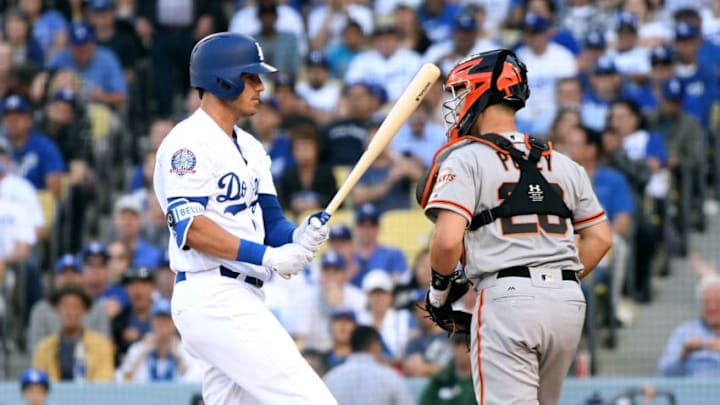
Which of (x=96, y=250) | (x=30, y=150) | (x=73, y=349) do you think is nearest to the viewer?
(x=73, y=349)

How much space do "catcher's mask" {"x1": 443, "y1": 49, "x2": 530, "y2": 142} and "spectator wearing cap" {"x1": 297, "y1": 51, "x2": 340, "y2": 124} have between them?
20.0 feet

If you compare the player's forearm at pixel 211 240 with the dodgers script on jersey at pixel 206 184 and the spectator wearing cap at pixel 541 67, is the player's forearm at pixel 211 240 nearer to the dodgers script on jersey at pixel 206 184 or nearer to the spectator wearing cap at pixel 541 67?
the dodgers script on jersey at pixel 206 184

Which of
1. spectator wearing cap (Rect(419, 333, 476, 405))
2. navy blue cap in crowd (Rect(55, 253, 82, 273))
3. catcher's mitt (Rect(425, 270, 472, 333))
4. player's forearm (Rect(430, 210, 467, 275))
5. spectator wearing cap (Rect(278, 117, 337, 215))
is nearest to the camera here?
player's forearm (Rect(430, 210, 467, 275))

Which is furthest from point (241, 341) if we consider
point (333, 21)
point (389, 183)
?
point (333, 21)

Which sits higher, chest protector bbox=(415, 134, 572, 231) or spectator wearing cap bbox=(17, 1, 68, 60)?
spectator wearing cap bbox=(17, 1, 68, 60)

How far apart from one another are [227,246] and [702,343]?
14.9 ft

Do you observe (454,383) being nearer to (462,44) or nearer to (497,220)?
(497,220)

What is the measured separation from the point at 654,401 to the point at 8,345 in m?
4.46

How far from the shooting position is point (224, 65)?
5148 mm

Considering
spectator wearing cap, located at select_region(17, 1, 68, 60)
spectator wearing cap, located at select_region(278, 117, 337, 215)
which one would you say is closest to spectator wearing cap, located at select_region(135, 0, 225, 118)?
spectator wearing cap, located at select_region(17, 1, 68, 60)

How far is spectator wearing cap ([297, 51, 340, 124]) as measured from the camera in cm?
1132

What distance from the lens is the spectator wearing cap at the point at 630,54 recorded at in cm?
1098

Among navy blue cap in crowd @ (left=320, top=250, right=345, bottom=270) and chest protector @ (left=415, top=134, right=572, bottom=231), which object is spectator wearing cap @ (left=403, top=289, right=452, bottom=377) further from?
chest protector @ (left=415, top=134, right=572, bottom=231)

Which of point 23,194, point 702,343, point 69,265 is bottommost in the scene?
point 702,343
